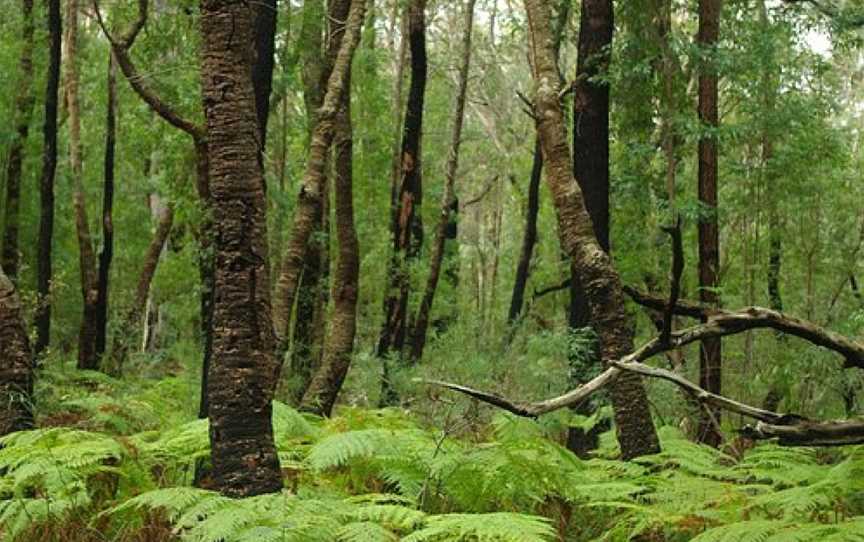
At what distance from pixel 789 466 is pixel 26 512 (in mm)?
4682

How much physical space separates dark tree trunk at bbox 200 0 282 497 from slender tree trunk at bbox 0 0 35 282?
51.4 feet

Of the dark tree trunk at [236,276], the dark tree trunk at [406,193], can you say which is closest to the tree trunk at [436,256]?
the dark tree trunk at [406,193]

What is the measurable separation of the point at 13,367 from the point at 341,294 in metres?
6.48

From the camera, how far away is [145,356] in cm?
2041

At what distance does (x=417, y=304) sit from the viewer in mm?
24547

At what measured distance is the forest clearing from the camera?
5805 mm

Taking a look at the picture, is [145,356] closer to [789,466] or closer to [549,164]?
[549,164]

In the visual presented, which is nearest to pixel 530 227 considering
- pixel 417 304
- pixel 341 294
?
pixel 417 304

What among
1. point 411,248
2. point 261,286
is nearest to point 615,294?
point 261,286

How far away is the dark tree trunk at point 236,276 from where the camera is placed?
576 cm

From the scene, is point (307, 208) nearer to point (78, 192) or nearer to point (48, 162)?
point (48, 162)

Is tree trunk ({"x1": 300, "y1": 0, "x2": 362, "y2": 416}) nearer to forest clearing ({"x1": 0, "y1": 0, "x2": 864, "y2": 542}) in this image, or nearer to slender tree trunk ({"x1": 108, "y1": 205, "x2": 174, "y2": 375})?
forest clearing ({"x1": 0, "y1": 0, "x2": 864, "y2": 542})

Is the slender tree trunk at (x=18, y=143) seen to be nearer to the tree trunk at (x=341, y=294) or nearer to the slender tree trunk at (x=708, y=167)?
the tree trunk at (x=341, y=294)

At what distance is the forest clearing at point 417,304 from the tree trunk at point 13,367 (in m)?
0.02
